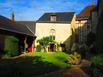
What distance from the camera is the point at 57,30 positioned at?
Answer: 154 ft

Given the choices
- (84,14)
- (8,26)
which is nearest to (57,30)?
(84,14)

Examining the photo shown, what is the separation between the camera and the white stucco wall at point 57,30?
46406mm

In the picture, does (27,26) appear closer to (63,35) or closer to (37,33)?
(37,33)

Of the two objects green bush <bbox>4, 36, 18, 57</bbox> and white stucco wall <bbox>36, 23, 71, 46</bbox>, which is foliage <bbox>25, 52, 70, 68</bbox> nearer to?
green bush <bbox>4, 36, 18, 57</bbox>

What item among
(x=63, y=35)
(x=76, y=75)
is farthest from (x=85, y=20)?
(x=76, y=75)

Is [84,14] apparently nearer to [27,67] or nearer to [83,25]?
[83,25]

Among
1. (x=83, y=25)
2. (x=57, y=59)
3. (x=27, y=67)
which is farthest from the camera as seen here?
(x=83, y=25)

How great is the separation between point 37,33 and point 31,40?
2.22 meters

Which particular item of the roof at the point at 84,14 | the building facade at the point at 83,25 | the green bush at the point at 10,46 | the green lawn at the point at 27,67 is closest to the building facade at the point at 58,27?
the building facade at the point at 83,25

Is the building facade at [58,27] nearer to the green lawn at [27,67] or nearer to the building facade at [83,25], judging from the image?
the building facade at [83,25]

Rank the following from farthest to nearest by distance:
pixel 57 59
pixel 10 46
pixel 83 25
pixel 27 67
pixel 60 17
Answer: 1. pixel 60 17
2. pixel 83 25
3. pixel 10 46
4. pixel 57 59
5. pixel 27 67

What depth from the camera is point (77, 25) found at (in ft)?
163

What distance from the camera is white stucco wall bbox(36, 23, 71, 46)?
46.4 m

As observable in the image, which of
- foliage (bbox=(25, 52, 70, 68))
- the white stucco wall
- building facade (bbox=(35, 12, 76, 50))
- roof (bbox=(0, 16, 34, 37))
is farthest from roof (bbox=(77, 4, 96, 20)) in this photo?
foliage (bbox=(25, 52, 70, 68))
